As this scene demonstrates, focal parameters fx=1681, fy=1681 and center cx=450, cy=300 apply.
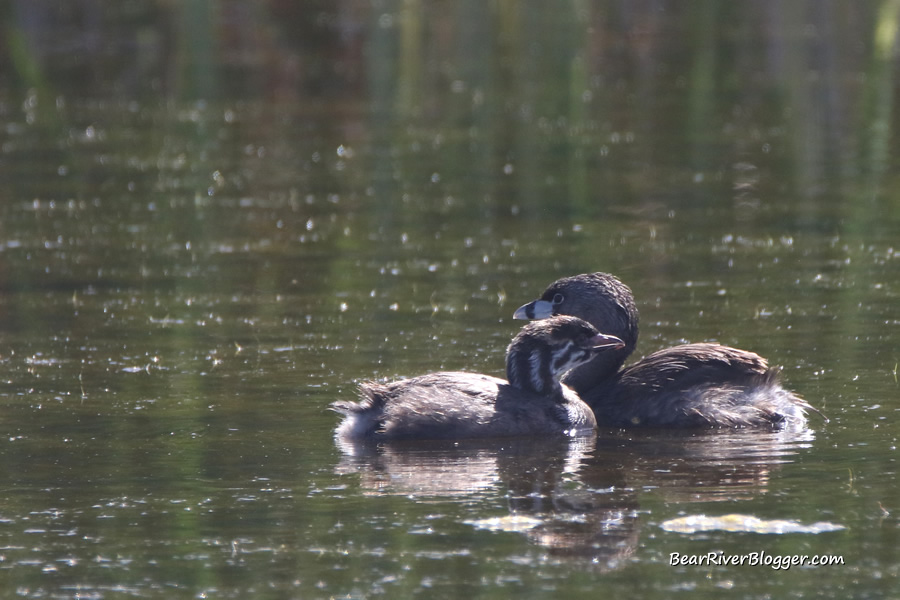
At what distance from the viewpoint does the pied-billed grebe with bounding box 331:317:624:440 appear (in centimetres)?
846

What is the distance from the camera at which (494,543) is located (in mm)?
6422

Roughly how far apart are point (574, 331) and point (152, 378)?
2.58m

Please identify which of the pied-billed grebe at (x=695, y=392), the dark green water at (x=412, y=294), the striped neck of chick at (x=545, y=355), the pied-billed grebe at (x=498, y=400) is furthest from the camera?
the striped neck of chick at (x=545, y=355)

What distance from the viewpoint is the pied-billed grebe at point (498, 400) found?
8461 millimetres

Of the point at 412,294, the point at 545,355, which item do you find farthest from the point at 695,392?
the point at 412,294

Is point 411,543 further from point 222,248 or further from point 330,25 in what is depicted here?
point 330,25

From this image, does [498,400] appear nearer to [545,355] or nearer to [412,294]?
[545,355]

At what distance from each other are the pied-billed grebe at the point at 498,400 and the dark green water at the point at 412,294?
0.64 ft

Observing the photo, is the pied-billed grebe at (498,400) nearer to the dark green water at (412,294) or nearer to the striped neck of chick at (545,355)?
the striped neck of chick at (545,355)

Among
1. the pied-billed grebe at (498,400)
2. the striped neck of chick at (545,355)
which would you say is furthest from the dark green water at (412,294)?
the striped neck of chick at (545,355)

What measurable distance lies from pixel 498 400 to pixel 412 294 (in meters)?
3.50

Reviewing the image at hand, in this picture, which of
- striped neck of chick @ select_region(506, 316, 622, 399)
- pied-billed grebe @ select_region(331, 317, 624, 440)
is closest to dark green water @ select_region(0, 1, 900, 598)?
pied-billed grebe @ select_region(331, 317, 624, 440)

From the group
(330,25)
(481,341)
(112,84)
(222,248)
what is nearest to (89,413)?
(481,341)

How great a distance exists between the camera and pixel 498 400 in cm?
860
